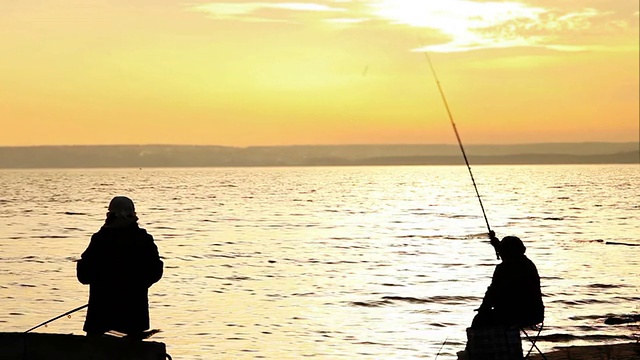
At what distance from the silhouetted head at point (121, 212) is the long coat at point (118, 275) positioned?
6 cm

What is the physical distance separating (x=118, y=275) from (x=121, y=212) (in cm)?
56

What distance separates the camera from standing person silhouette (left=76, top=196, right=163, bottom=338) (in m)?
7.27

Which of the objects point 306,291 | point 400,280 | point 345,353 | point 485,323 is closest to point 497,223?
point 400,280

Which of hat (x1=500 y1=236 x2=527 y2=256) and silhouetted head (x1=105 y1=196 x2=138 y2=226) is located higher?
silhouetted head (x1=105 y1=196 x2=138 y2=226)

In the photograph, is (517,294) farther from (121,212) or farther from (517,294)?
(121,212)

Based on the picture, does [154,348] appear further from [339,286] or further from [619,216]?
[619,216]

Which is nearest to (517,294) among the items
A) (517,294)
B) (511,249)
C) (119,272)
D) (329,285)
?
(517,294)

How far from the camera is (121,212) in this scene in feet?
23.5

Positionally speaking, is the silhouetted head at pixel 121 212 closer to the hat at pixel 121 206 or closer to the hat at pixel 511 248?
the hat at pixel 121 206

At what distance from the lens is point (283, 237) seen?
52969mm

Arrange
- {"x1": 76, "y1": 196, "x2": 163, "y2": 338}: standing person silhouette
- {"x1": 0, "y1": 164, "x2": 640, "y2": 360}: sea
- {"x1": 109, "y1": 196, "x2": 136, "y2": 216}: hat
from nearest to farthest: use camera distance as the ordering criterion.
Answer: {"x1": 109, "y1": 196, "x2": 136, "y2": 216}: hat, {"x1": 76, "y1": 196, "x2": 163, "y2": 338}: standing person silhouette, {"x1": 0, "y1": 164, "x2": 640, "y2": 360}: sea

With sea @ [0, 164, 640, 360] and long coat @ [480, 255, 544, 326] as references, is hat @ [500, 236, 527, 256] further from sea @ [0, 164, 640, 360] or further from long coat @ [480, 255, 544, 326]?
sea @ [0, 164, 640, 360]

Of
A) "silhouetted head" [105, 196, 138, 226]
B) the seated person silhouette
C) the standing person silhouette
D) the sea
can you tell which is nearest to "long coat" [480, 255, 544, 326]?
the seated person silhouette

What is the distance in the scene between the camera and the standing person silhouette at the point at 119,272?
7270 millimetres
